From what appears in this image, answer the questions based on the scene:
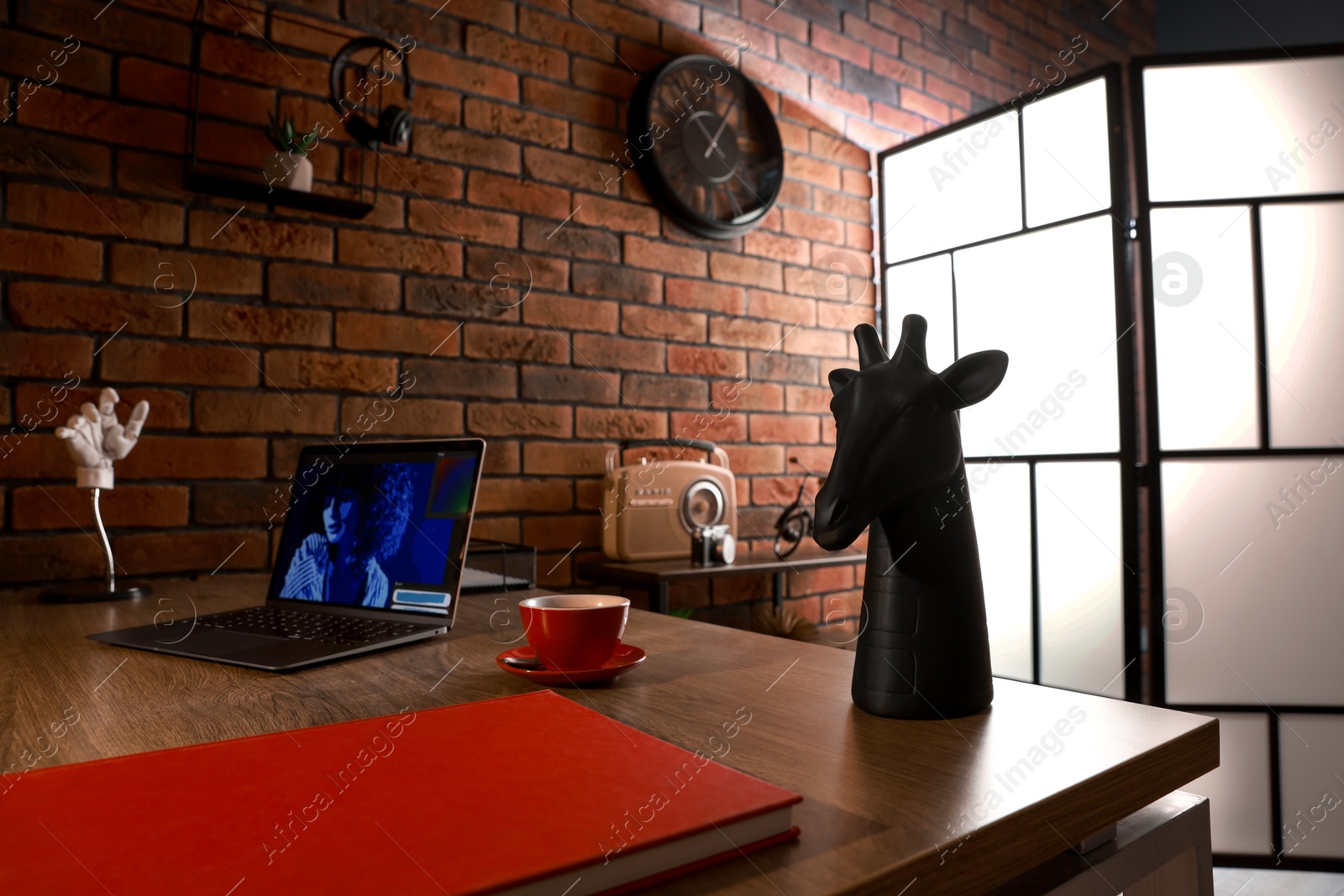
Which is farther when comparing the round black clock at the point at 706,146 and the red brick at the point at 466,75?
the round black clock at the point at 706,146

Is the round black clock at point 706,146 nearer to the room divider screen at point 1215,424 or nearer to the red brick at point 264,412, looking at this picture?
the room divider screen at point 1215,424

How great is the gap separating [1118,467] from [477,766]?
1.99 m

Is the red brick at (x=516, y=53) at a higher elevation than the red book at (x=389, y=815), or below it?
higher

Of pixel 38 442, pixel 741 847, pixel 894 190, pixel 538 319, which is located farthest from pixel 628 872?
pixel 894 190

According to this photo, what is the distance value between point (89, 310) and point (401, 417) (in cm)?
59

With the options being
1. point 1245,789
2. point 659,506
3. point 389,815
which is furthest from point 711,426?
point 389,815

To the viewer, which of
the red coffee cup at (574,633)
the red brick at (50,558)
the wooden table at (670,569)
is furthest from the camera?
the wooden table at (670,569)

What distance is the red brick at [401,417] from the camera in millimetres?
1737

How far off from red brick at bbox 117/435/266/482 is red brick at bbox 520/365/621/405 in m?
0.61

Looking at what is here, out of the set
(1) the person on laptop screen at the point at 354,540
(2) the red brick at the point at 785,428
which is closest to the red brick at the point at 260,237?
(1) the person on laptop screen at the point at 354,540

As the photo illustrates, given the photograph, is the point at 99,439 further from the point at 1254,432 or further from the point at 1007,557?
the point at 1254,432

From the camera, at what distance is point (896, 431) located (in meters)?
0.58

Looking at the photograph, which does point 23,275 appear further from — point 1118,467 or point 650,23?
point 1118,467

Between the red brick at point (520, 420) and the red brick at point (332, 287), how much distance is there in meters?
0.31
